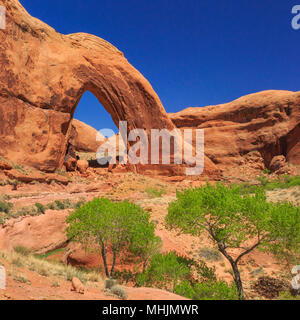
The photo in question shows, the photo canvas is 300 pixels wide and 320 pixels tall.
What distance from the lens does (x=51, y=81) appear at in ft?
79.8

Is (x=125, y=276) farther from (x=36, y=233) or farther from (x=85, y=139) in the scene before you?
(x=85, y=139)

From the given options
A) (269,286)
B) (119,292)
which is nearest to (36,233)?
(119,292)

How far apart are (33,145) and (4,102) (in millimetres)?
4047

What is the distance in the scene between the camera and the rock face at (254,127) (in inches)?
1414

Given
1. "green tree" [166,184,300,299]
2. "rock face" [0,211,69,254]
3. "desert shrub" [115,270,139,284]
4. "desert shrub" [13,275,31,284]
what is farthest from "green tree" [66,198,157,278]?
"desert shrub" [13,275,31,284]

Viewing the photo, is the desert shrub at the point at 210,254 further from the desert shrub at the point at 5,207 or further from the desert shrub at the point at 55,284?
the desert shrub at the point at 5,207

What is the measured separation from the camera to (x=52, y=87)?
79.7 ft

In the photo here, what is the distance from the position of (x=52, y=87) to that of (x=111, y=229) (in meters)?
19.1

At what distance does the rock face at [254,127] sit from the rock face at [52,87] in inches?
495

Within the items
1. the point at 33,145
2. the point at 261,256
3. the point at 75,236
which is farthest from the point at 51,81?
the point at 261,256

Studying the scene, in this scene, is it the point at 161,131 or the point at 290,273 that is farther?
the point at 161,131

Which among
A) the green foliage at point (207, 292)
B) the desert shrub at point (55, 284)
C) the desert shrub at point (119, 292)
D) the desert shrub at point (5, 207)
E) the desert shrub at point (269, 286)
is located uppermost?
the desert shrub at point (5, 207)

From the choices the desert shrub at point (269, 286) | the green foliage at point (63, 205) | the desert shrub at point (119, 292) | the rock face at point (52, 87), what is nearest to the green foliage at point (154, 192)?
the green foliage at point (63, 205)

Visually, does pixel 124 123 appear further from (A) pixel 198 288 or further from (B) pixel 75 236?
(A) pixel 198 288
